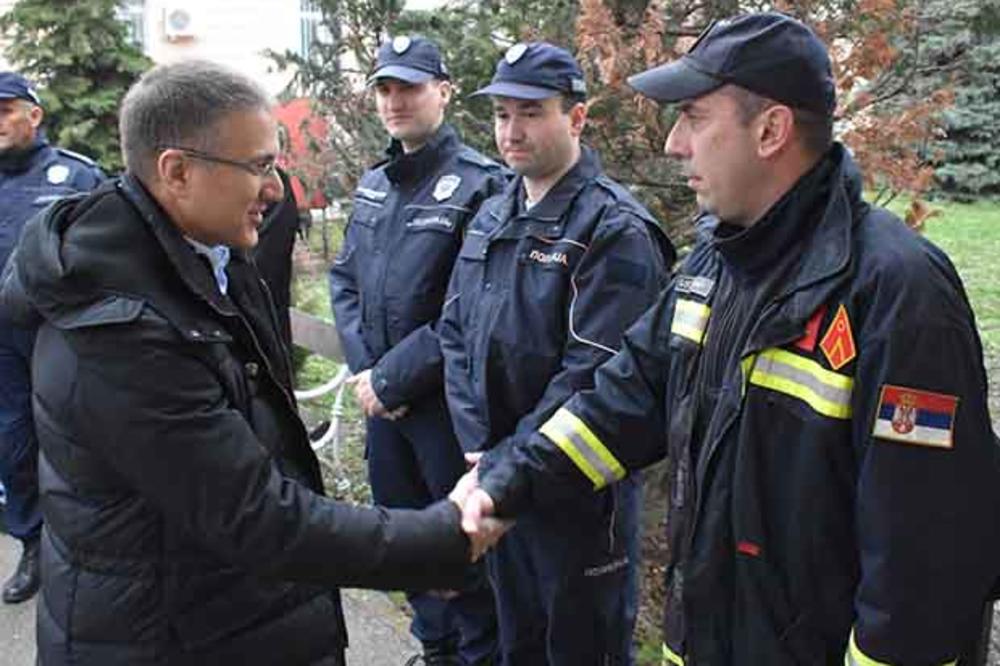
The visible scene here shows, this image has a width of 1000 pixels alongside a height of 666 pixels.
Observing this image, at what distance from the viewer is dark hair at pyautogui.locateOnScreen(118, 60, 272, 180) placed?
2.04m

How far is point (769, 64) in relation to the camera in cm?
203

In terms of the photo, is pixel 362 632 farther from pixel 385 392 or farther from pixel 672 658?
pixel 672 658

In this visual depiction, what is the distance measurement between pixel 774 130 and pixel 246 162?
1064 mm

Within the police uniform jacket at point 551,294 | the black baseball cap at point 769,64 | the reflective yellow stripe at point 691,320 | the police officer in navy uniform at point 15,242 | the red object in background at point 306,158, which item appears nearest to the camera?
the black baseball cap at point 769,64

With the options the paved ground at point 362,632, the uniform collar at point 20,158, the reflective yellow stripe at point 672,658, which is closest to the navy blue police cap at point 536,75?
the reflective yellow stripe at point 672,658

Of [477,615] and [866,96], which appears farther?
[866,96]

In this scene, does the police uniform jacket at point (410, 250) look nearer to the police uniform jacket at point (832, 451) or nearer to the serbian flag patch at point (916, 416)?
the police uniform jacket at point (832, 451)

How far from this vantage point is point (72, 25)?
28.2 ft

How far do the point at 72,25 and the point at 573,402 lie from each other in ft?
24.7

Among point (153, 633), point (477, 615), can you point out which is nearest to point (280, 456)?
point (153, 633)

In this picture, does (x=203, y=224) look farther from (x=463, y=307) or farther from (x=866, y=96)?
(x=866, y=96)

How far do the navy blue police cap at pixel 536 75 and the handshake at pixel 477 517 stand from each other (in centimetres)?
138

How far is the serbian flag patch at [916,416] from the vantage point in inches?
71.4

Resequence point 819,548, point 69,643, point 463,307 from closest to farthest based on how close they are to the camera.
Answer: point 819,548 → point 69,643 → point 463,307
